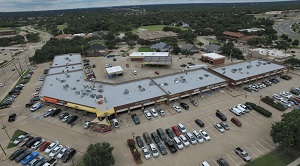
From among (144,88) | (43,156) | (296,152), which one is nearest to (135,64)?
(144,88)

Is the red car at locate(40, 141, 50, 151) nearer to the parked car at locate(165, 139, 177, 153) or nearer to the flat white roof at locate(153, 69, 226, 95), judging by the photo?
the parked car at locate(165, 139, 177, 153)

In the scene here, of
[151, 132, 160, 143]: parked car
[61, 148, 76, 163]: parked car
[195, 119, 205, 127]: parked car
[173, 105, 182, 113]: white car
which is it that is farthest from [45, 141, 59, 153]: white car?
[195, 119, 205, 127]: parked car

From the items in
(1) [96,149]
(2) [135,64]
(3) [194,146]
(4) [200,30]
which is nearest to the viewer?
(1) [96,149]

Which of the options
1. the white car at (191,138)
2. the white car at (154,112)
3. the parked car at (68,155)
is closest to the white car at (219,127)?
the white car at (191,138)

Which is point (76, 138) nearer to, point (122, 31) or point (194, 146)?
point (194, 146)

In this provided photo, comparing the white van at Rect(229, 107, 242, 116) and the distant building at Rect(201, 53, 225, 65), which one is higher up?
the distant building at Rect(201, 53, 225, 65)

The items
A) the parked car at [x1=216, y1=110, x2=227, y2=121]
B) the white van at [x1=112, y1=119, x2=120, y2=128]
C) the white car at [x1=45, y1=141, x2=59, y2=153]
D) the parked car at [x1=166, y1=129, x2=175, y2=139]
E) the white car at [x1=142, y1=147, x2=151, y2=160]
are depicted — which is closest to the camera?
the white car at [x1=142, y1=147, x2=151, y2=160]

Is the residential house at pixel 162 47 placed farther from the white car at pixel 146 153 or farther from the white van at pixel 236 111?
the white car at pixel 146 153
